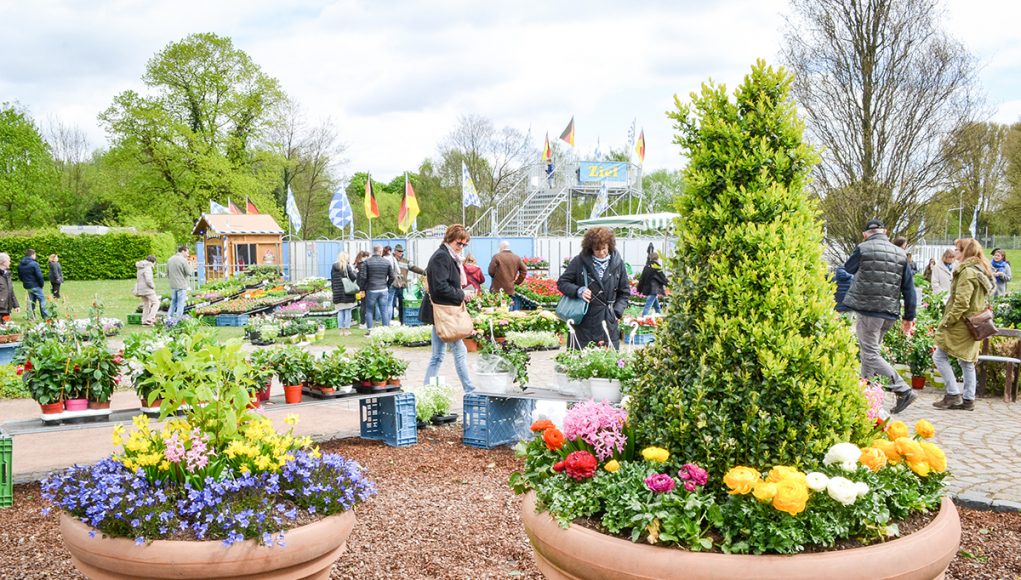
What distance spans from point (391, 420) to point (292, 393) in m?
0.92

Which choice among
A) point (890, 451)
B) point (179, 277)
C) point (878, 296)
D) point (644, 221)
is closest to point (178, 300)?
point (179, 277)

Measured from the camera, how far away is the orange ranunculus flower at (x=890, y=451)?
3115 mm

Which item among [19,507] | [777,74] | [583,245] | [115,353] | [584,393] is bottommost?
[19,507]

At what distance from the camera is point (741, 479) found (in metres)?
2.64

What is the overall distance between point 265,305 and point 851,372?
17.1 metres

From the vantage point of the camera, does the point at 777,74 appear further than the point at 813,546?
Yes

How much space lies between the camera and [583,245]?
23.2 ft

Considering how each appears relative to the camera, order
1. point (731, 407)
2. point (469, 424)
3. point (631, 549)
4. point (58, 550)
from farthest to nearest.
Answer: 1. point (469, 424)
2. point (58, 550)
3. point (731, 407)
4. point (631, 549)

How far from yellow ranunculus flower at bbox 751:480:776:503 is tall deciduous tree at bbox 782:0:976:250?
1406cm

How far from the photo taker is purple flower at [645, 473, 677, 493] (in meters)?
2.77

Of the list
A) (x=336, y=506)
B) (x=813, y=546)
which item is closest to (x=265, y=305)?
(x=336, y=506)

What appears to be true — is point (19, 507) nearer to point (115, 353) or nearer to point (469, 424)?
point (115, 353)

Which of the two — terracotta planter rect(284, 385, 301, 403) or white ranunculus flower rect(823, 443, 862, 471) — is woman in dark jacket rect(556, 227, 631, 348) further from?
white ranunculus flower rect(823, 443, 862, 471)

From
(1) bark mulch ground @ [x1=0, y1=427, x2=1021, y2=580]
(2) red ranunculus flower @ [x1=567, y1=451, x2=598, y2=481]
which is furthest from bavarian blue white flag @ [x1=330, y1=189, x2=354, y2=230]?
(2) red ranunculus flower @ [x1=567, y1=451, x2=598, y2=481]
